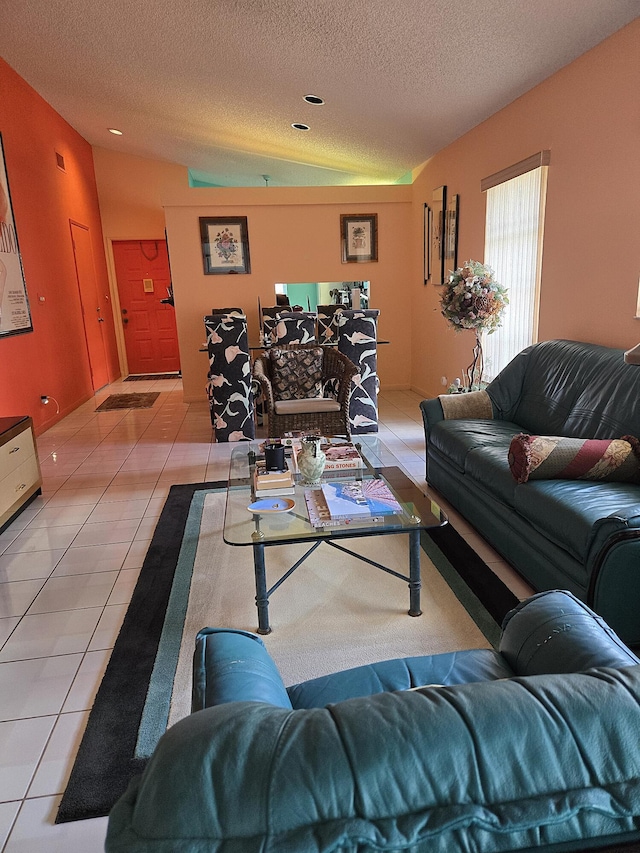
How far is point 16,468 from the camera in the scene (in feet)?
11.2

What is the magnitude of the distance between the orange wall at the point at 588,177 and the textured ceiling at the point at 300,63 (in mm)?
131

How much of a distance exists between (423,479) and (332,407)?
966mm

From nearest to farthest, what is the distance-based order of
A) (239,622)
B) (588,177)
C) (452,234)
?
1. (239,622)
2. (588,177)
3. (452,234)

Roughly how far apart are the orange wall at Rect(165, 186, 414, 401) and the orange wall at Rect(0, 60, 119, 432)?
127 centimetres

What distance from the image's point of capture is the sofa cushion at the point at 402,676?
4.18 ft

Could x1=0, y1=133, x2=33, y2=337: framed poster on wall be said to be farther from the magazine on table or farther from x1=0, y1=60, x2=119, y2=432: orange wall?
the magazine on table

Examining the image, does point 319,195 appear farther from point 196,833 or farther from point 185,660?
point 196,833

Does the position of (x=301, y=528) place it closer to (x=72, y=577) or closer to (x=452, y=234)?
(x=72, y=577)

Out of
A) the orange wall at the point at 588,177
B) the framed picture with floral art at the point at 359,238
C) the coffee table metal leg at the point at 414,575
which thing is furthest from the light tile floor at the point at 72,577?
the framed picture with floral art at the point at 359,238

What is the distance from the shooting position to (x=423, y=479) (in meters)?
3.89

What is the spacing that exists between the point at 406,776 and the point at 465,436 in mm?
2684

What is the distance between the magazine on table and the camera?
2.28 m

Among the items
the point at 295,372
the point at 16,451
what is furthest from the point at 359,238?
the point at 16,451

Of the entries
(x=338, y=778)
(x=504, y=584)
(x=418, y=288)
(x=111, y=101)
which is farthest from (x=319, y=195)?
(x=338, y=778)
